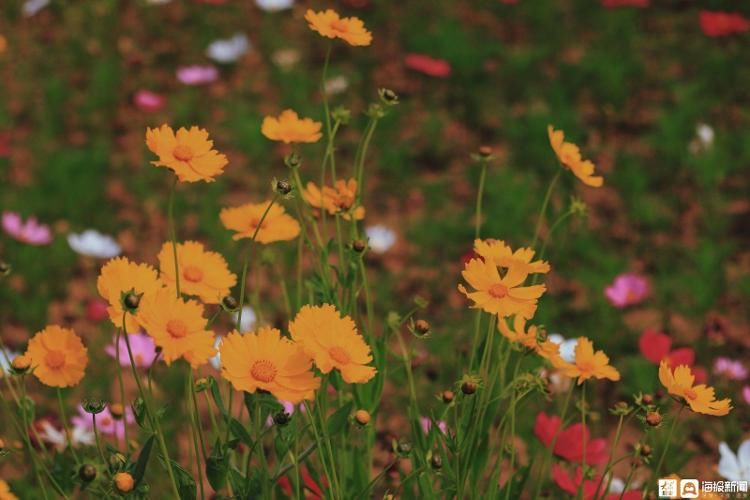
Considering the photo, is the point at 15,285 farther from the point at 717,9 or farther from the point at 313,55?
the point at 717,9

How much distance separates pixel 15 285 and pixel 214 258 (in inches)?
49.5

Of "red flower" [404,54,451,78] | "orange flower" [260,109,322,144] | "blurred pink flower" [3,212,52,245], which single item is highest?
"orange flower" [260,109,322,144]

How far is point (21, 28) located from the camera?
124 inches

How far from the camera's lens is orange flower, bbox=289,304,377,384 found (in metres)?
0.84

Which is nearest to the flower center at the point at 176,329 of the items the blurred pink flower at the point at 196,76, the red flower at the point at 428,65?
the red flower at the point at 428,65

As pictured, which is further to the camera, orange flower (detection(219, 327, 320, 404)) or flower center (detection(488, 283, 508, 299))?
flower center (detection(488, 283, 508, 299))

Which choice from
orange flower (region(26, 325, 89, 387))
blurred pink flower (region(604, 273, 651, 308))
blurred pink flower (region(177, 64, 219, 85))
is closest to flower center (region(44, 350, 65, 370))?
orange flower (region(26, 325, 89, 387))

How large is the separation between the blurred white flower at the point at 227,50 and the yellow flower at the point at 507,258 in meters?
2.06

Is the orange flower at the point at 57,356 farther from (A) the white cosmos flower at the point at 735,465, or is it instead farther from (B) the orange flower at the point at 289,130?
(A) the white cosmos flower at the point at 735,465

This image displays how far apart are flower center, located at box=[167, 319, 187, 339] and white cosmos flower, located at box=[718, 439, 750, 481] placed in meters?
0.84

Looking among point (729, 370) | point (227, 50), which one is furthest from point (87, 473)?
point (227, 50)

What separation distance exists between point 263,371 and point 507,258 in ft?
0.94

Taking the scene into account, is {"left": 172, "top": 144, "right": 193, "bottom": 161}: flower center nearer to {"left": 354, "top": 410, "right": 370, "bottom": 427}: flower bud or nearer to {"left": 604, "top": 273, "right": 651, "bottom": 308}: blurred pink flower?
{"left": 354, "top": 410, "right": 370, "bottom": 427}: flower bud

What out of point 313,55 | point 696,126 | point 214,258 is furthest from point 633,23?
point 214,258
